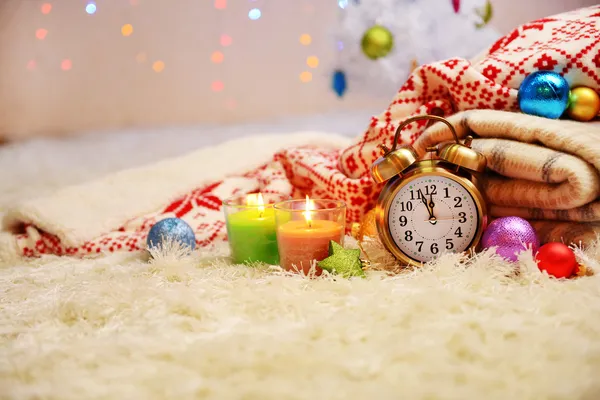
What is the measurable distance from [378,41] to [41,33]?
151cm

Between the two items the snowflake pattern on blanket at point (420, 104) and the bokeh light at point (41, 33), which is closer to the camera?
the snowflake pattern on blanket at point (420, 104)

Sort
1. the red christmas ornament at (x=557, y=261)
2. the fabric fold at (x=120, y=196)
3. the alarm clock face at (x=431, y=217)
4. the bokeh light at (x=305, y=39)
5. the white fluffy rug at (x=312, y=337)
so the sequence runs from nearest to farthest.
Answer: the white fluffy rug at (x=312, y=337) < the red christmas ornament at (x=557, y=261) < the alarm clock face at (x=431, y=217) < the fabric fold at (x=120, y=196) < the bokeh light at (x=305, y=39)

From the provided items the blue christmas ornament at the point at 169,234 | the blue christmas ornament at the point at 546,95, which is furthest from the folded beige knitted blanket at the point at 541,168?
the blue christmas ornament at the point at 169,234

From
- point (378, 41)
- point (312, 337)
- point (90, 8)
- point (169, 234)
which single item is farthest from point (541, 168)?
point (90, 8)

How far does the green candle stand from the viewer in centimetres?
93

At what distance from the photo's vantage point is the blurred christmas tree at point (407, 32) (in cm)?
244

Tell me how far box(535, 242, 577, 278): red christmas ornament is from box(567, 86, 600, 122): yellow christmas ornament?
32 centimetres

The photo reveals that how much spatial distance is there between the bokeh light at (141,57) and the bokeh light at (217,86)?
339mm

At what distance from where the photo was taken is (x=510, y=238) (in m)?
0.81

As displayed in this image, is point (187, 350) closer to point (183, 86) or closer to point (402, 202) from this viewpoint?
point (402, 202)

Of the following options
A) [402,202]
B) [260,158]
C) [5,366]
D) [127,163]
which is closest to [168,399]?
[5,366]

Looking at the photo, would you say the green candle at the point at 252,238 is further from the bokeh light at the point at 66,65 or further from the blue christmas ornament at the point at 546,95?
the bokeh light at the point at 66,65

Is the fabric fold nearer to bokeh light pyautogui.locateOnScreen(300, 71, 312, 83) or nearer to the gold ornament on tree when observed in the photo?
bokeh light pyautogui.locateOnScreen(300, 71, 312, 83)

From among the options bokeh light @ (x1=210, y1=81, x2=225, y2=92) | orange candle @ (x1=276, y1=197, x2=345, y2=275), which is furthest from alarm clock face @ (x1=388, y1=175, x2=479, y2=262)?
bokeh light @ (x1=210, y1=81, x2=225, y2=92)
